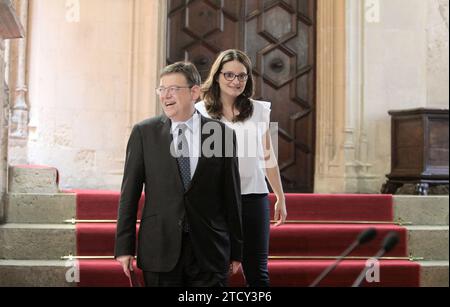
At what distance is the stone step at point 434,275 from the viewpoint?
14.1 ft

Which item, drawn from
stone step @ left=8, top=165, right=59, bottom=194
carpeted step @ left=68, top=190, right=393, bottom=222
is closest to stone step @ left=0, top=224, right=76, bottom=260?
carpeted step @ left=68, top=190, right=393, bottom=222

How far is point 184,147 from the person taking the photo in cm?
228

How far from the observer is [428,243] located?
15.1 feet

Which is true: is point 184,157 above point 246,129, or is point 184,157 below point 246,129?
below

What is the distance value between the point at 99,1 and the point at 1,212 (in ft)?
9.77

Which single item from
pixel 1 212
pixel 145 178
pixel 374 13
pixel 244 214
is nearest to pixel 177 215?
pixel 145 178

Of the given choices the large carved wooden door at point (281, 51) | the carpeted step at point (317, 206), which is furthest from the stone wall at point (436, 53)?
the carpeted step at point (317, 206)

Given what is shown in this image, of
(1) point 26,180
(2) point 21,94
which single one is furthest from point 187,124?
(2) point 21,94

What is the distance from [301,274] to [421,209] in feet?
4.53

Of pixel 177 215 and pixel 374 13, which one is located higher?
pixel 374 13

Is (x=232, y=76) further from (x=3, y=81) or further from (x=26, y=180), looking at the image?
(x=26, y=180)

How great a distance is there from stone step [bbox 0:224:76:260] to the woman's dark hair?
2.02 metres
